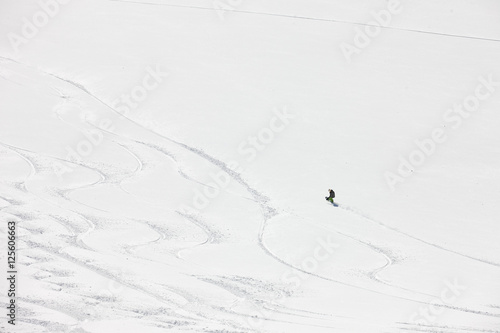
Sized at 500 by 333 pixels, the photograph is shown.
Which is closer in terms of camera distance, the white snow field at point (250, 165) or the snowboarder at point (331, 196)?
the white snow field at point (250, 165)

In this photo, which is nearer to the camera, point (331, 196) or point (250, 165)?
point (331, 196)

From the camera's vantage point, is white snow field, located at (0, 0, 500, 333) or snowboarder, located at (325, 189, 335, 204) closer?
white snow field, located at (0, 0, 500, 333)

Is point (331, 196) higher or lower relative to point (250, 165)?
lower

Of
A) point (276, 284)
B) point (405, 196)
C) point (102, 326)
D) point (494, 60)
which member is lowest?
point (102, 326)

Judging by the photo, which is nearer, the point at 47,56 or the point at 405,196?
the point at 405,196

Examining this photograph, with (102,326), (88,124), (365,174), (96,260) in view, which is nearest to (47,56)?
(88,124)

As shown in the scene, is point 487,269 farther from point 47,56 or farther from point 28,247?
point 47,56

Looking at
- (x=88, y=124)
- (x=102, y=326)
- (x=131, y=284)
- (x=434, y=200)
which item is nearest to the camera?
(x=102, y=326)

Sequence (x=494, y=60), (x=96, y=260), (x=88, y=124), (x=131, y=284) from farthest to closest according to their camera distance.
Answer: (x=494, y=60), (x=88, y=124), (x=96, y=260), (x=131, y=284)
